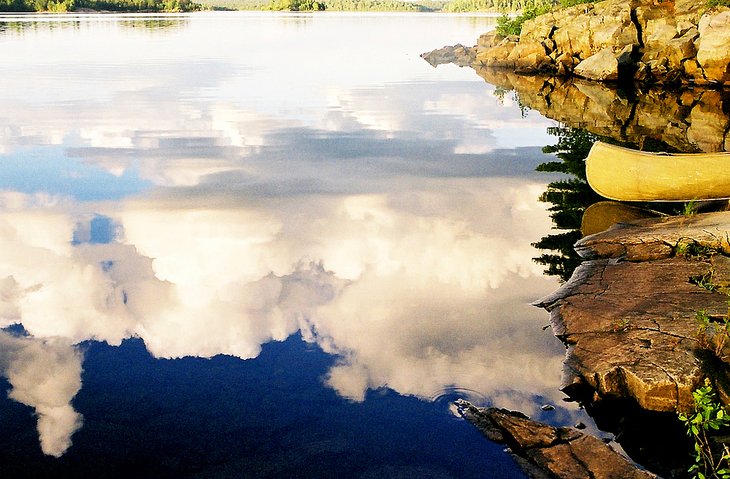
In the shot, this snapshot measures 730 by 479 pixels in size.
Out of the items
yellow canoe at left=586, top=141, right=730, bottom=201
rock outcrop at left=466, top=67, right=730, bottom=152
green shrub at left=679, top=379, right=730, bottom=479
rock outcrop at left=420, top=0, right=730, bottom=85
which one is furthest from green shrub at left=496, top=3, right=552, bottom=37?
green shrub at left=679, top=379, right=730, bottom=479

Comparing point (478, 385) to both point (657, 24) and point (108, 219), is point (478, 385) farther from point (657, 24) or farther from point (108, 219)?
point (657, 24)

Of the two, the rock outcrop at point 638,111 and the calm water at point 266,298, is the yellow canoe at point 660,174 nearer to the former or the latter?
the calm water at point 266,298

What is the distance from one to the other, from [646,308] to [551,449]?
3.38 meters

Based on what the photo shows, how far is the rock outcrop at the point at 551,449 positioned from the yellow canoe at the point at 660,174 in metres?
8.97

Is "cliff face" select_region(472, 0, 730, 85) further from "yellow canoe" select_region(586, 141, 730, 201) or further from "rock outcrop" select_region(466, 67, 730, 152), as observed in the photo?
"yellow canoe" select_region(586, 141, 730, 201)

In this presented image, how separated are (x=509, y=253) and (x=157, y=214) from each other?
25.0 ft

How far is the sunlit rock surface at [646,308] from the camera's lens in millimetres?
8359

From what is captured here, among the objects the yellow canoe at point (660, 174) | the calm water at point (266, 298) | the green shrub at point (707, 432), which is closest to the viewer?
the green shrub at point (707, 432)

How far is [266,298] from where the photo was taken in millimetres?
11625

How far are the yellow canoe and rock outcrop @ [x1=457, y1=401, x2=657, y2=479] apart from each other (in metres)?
8.97

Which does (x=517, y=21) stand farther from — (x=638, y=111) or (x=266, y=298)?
(x=266, y=298)

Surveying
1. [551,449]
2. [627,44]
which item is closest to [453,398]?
[551,449]

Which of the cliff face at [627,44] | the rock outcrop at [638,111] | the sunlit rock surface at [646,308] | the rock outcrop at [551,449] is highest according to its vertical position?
the cliff face at [627,44]

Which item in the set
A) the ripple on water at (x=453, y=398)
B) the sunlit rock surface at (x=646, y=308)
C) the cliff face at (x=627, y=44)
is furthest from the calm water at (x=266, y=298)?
the cliff face at (x=627, y=44)
